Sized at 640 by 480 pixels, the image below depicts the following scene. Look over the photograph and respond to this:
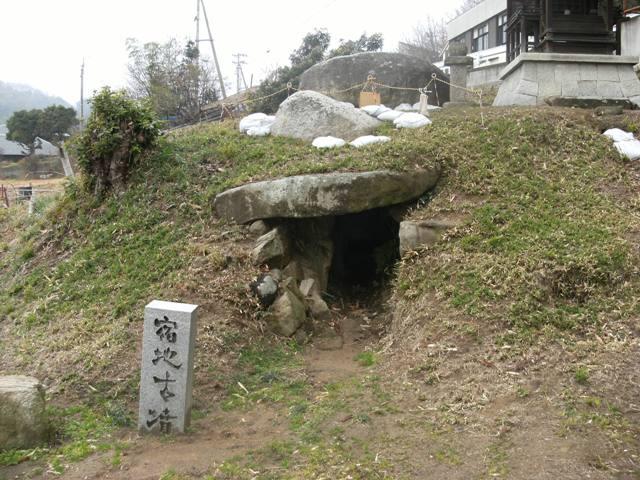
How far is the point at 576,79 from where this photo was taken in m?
11.1

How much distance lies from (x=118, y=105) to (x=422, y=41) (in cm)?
4068

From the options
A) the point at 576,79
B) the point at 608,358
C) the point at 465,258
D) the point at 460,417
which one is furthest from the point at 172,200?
the point at 576,79

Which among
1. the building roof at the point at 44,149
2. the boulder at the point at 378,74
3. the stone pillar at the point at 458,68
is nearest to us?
the boulder at the point at 378,74

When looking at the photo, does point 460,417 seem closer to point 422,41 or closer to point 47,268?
point 47,268

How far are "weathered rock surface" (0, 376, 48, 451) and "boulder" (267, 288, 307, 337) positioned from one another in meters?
2.68

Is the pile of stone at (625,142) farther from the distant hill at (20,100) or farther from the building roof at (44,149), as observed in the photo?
the distant hill at (20,100)

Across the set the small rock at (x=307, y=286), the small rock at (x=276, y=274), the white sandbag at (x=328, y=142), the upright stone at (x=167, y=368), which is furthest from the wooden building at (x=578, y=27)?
the upright stone at (x=167, y=368)

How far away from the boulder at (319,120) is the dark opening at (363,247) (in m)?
1.41

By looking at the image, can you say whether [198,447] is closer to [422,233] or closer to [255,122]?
[422,233]

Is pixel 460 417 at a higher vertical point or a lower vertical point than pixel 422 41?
lower

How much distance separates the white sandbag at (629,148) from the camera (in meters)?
8.79

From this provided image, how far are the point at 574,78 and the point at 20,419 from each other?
34.1 ft

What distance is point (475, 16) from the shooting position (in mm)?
31094

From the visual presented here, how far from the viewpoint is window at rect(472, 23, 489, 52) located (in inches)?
1206
